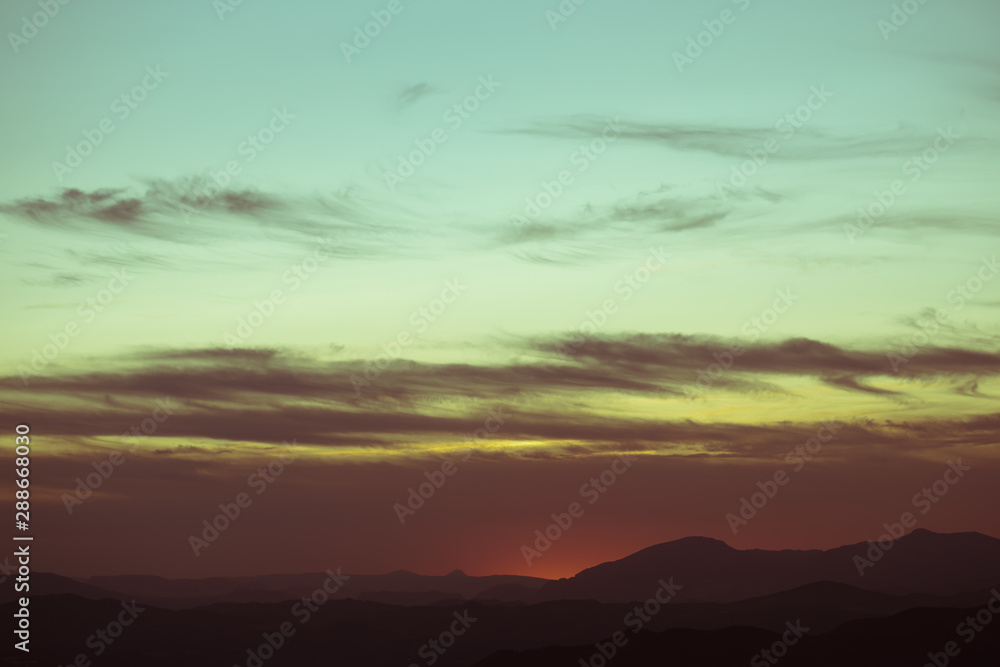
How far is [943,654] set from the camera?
197875mm

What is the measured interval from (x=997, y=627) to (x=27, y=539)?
190 metres

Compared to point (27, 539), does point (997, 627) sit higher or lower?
lower

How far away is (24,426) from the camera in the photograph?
249 ft

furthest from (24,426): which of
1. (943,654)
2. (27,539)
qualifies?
(943,654)

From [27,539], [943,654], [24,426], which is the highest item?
[24,426]

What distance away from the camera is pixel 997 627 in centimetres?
19850

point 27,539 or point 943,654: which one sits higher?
point 27,539

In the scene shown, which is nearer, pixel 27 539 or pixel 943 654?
pixel 27 539

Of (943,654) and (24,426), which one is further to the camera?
(943,654)

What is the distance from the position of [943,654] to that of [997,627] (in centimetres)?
1243

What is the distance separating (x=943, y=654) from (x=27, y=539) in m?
183

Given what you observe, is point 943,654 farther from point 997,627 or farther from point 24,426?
point 24,426

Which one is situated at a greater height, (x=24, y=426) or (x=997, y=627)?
(x=24, y=426)

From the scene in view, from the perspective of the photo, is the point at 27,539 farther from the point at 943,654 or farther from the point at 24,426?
the point at 943,654
